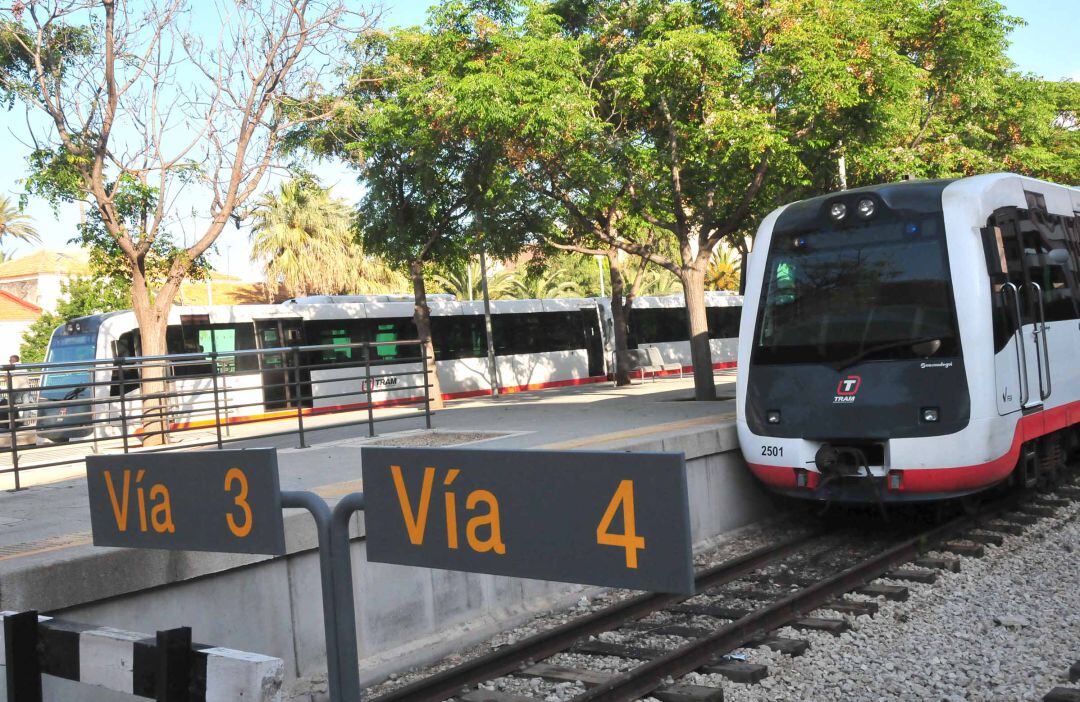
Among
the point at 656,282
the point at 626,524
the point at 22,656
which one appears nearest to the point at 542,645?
the point at 22,656

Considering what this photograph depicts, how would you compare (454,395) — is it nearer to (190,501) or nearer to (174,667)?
(190,501)

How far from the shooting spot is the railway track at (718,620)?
5.49 m

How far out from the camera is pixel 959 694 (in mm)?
5297

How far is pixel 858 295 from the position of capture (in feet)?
29.1

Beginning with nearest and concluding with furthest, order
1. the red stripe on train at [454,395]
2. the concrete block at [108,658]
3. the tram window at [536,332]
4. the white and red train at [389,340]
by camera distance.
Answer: the concrete block at [108,658], the white and red train at [389,340], the red stripe on train at [454,395], the tram window at [536,332]

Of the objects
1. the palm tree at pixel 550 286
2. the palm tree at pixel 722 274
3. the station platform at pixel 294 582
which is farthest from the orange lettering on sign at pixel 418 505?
the palm tree at pixel 722 274

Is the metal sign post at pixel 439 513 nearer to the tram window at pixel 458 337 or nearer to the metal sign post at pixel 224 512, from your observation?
the metal sign post at pixel 224 512

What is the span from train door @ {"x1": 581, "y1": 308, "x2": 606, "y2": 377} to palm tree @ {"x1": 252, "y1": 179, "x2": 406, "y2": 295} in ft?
51.5

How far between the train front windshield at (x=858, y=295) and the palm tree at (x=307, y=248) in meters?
36.2

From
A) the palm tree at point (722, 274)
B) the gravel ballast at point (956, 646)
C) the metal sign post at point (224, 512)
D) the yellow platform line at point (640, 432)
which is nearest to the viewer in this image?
the metal sign post at point (224, 512)

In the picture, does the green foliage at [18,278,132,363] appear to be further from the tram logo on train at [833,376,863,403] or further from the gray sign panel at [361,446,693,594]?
the gray sign panel at [361,446,693,594]

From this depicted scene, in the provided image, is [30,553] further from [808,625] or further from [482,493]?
[808,625]

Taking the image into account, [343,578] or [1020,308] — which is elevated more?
[1020,308]

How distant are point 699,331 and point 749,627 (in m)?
10.9
